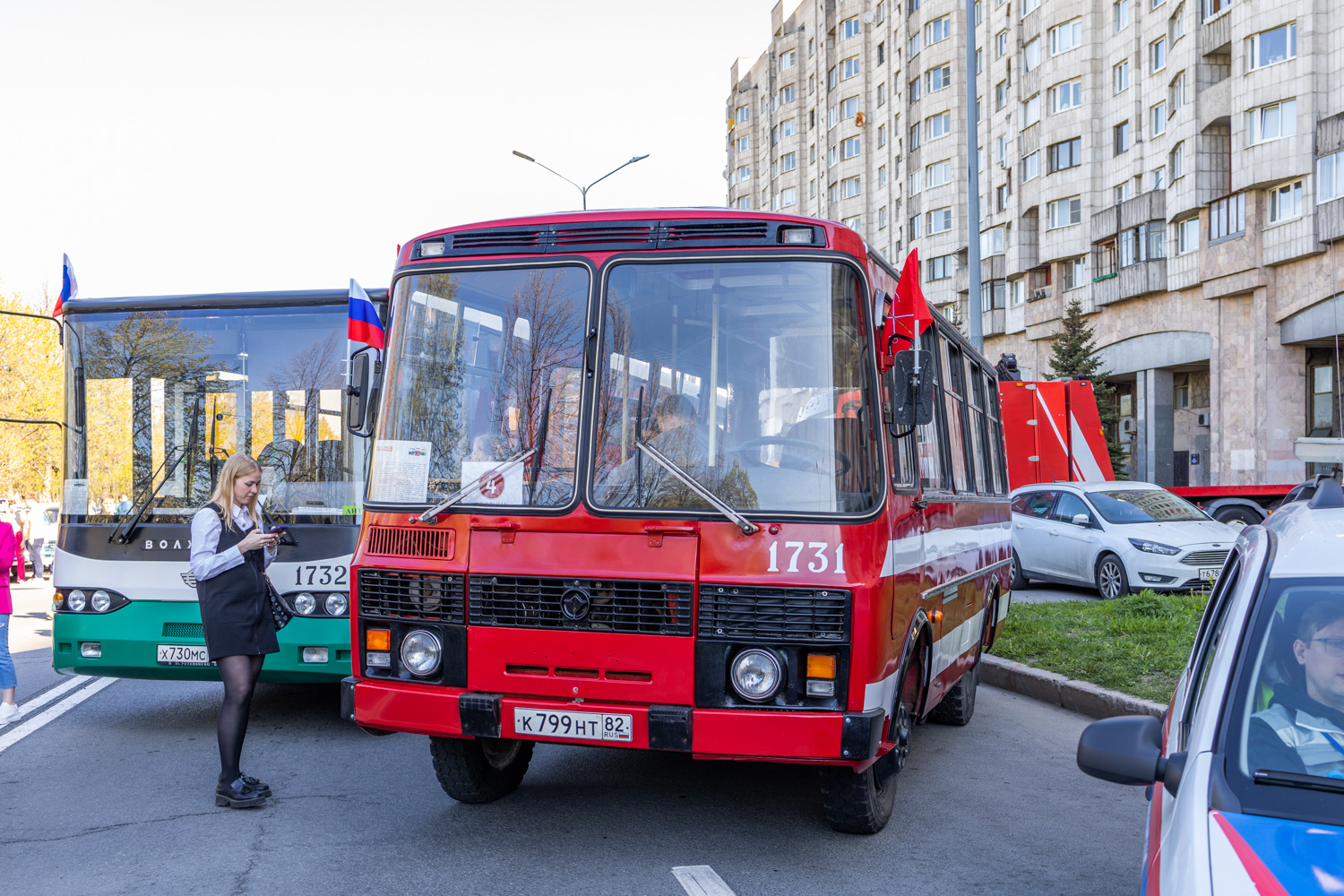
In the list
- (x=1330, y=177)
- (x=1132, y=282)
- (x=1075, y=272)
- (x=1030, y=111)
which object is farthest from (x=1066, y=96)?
(x=1330, y=177)

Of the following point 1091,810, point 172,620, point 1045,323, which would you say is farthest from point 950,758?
point 1045,323

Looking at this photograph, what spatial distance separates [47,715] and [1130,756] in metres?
8.13

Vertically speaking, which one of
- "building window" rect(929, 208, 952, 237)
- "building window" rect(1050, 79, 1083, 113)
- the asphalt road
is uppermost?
"building window" rect(1050, 79, 1083, 113)

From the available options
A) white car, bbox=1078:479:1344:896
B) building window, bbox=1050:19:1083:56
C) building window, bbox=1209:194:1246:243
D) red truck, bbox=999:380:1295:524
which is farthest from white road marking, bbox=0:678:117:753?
building window, bbox=1050:19:1083:56

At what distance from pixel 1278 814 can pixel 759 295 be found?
312 cm

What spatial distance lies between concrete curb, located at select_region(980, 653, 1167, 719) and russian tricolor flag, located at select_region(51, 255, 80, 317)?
24.5 ft

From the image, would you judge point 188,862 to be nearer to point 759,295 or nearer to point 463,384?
point 463,384

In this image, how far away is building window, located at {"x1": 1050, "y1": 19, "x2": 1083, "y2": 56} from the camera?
4616cm

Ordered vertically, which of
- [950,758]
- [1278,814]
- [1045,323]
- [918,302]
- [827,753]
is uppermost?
[1045,323]

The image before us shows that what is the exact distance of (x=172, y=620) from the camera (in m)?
7.84

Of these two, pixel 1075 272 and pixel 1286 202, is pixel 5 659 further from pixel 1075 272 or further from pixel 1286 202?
pixel 1075 272

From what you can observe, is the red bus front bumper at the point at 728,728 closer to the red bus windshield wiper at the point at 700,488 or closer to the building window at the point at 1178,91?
the red bus windshield wiper at the point at 700,488

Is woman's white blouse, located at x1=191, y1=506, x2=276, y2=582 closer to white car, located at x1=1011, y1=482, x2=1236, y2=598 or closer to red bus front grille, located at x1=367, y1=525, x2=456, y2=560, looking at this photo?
red bus front grille, located at x1=367, y1=525, x2=456, y2=560

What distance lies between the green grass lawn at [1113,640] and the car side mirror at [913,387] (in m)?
3.88
